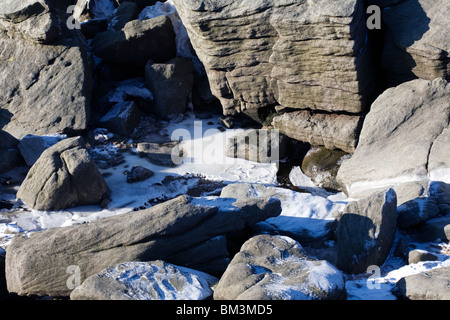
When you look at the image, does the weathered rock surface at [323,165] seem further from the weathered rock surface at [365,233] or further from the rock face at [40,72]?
the rock face at [40,72]

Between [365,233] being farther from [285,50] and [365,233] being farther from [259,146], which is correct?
[285,50]

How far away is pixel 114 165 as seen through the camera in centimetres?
948

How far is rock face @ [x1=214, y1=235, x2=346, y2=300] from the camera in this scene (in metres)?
Result: 4.89

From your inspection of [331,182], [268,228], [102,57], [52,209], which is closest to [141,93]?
[102,57]

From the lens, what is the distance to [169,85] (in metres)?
10.9

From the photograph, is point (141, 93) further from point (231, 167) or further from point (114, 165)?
point (231, 167)

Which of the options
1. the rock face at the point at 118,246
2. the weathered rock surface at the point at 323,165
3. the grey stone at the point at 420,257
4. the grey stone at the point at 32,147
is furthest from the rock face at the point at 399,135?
the grey stone at the point at 32,147

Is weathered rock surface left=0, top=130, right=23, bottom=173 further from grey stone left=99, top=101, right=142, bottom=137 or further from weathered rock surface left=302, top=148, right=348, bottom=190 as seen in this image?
weathered rock surface left=302, top=148, right=348, bottom=190

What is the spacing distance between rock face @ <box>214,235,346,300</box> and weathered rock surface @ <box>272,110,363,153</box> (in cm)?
396

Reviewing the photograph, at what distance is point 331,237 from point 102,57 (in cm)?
679

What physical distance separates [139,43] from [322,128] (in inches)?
162

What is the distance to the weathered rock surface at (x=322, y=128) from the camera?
9.31 m

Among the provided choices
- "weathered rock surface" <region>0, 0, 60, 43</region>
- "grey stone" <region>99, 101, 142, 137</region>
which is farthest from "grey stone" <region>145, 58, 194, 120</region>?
"weathered rock surface" <region>0, 0, 60, 43</region>

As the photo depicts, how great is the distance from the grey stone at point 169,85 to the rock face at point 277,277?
18.7 ft
